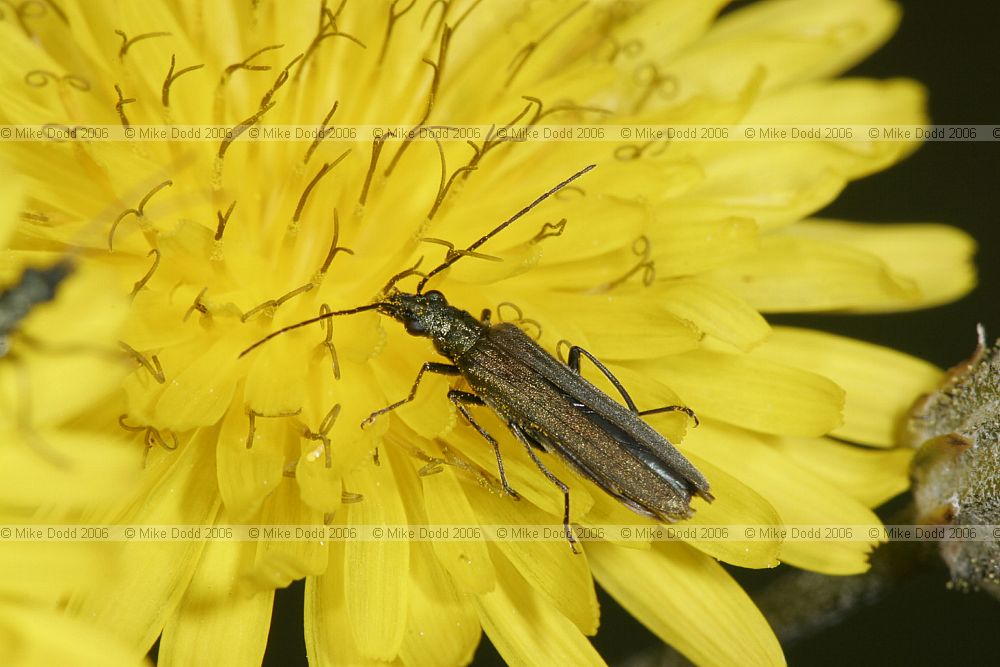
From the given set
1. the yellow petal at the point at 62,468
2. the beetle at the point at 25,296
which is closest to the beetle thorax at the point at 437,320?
the beetle at the point at 25,296

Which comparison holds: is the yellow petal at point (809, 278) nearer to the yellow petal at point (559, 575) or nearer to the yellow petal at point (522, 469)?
the yellow petal at point (522, 469)

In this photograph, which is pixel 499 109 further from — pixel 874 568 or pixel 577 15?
pixel 874 568

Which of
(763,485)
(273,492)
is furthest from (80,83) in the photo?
(763,485)

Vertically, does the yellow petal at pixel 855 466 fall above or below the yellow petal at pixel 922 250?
below

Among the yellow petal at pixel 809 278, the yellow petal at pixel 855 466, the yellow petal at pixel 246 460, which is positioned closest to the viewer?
the yellow petal at pixel 246 460

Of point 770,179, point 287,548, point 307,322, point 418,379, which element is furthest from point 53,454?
point 770,179

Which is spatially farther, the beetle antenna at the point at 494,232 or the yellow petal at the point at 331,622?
the beetle antenna at the point at 494,232
